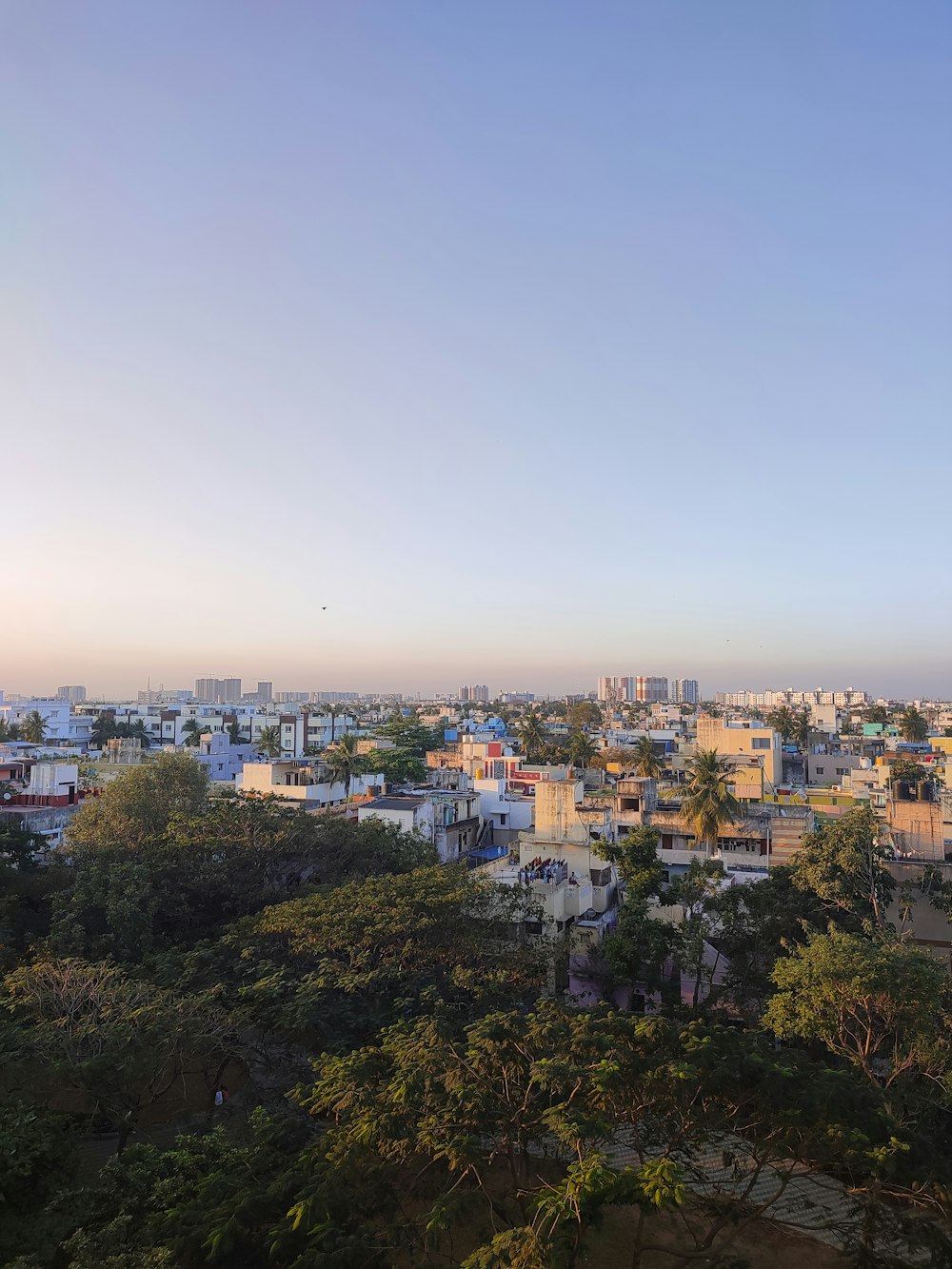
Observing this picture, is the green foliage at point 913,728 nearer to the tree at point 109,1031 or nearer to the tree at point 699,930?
the tree at point 699,930

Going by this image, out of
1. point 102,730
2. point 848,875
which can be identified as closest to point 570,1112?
point 848,875

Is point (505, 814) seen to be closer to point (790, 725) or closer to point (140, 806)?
point (140, 806)

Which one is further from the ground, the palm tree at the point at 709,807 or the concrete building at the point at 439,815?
the palm tree at the point at 709,807

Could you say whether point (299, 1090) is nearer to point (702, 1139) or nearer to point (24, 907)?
point (702, 1139)

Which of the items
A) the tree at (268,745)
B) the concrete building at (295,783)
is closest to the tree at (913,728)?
the tree at (268,745)

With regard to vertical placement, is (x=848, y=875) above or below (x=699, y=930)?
above

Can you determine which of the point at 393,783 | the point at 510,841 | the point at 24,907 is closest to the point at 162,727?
the point at 393,783
